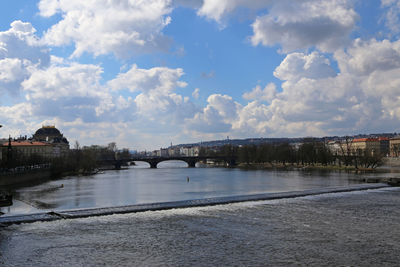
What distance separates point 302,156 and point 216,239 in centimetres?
10586

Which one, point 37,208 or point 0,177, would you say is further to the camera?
point 0,177

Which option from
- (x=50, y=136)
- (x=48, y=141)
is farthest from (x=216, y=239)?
(x=50, y=136)

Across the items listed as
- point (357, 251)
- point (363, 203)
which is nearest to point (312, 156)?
point (363, 203)

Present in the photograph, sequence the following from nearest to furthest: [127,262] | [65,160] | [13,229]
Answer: [127,262] < [13,229] < [65,160]

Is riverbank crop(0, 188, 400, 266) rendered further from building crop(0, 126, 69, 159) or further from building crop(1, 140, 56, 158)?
building crop(0, 126, 69, 159)

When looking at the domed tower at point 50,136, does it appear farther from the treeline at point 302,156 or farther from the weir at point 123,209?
the weir at point 123,209

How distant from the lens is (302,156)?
404 feet

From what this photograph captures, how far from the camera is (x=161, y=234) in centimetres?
2308

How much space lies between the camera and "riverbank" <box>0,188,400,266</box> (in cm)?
1798

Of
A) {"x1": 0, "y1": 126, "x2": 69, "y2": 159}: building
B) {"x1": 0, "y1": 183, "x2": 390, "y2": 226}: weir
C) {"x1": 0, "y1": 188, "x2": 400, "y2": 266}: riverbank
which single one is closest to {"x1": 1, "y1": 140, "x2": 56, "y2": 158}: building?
{"x1": 0, "y1": 126, "x2": 69, "y2": 159}: building

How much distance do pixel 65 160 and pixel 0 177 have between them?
49454 mm

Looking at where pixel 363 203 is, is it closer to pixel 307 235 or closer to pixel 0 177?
pixel 307 235

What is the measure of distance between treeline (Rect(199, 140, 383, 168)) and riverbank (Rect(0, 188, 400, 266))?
244 feet

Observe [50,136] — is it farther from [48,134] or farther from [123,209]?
[123,209]
